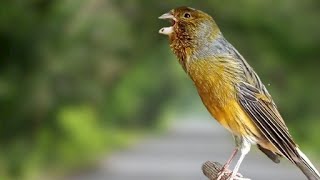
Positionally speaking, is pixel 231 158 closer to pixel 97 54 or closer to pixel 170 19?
pixel 170 19

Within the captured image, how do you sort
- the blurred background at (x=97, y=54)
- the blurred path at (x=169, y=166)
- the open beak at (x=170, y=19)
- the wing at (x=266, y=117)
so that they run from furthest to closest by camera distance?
1. the blurred path at (x=169, y=166)
2. the blurred background at (x=97, y=54)
3. the wing at (x=266, y=117)
4. the open beak at (x=170, y=19)

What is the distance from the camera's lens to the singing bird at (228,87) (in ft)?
11.5

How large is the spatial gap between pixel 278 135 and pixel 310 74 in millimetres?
10968

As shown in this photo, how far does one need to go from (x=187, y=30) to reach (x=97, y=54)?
10.8 metres

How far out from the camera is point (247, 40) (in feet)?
45.9

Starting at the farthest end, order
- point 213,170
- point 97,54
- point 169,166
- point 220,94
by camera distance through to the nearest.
Answer: point 169,166
point 97,54
point 213,170
point 220,94

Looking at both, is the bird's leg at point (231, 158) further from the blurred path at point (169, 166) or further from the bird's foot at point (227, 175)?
the blurred path at point (169, 166)

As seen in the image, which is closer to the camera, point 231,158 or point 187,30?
point 187,30

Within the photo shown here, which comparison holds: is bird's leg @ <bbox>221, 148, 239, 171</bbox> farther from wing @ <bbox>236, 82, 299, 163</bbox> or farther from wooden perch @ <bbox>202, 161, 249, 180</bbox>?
wing @ <bbox>236, 82, 299, 163</bbox>

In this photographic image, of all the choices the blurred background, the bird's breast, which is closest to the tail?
the bird's breast

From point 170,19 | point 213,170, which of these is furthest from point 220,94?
point 213,170

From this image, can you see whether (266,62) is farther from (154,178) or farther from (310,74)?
(154,178)

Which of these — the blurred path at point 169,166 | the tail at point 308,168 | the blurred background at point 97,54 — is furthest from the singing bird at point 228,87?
the blurred path at point 169,166

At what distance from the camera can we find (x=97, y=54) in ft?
46.8
